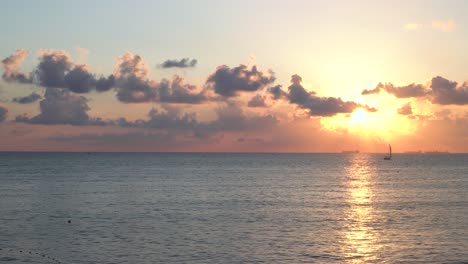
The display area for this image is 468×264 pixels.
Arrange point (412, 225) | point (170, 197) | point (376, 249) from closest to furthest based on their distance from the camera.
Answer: point (376, 249)
point (412, 225)
point (170, 197)

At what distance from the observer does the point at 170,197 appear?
112 m

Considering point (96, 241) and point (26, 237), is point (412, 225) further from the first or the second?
point (26, 237)

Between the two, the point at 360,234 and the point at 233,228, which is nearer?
the point at 360,234

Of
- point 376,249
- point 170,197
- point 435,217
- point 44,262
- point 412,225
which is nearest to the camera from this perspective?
point 44,262

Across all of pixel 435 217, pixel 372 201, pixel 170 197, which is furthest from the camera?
pixel 170 197

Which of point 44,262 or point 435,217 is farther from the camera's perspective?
point 435,217

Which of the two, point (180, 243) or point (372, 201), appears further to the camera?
point (372, 201)

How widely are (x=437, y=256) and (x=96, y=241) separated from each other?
115 ft

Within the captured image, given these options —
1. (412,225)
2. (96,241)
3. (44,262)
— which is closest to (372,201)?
(412,225)

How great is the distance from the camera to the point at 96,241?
62.1 m

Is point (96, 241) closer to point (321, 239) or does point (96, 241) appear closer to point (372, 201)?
point (321, 239)

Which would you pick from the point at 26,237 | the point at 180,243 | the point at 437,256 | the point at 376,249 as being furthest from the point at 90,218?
the point at 437,256

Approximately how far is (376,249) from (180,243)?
798 inches

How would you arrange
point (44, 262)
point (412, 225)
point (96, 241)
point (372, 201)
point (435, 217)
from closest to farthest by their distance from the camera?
point (44, 262) < point (96, 241) < point (412, 225) < point (435, 217) < point (372, 201)
